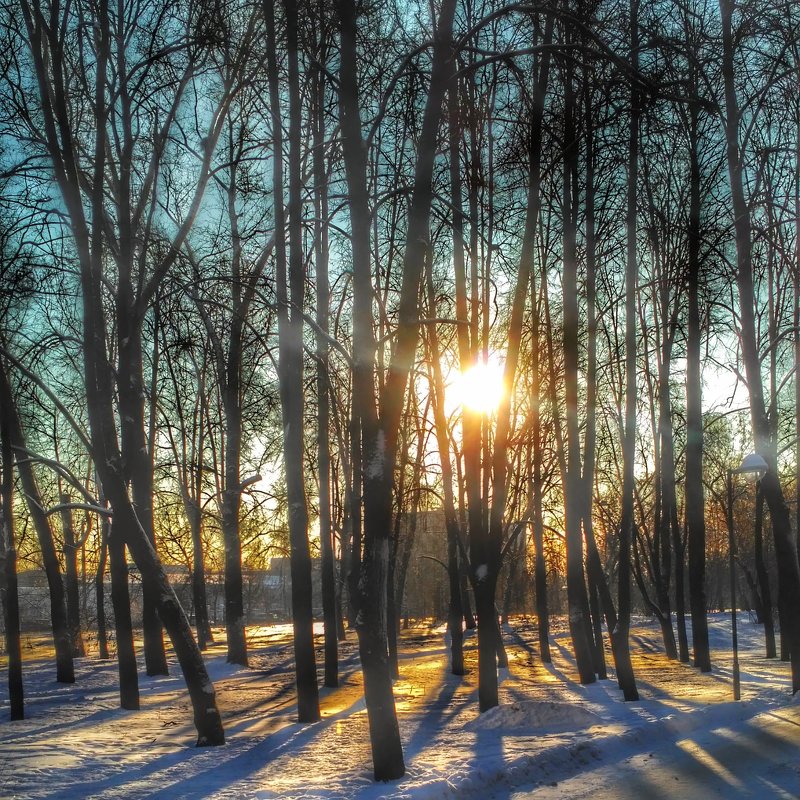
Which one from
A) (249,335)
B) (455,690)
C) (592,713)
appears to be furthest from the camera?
(249,335)

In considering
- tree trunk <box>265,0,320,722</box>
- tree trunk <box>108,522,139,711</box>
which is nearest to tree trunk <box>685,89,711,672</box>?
tree trunk <box>265,0,320,722</box>

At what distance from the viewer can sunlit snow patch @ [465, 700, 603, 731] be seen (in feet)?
36.3

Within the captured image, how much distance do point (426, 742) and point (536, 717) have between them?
5.21ft

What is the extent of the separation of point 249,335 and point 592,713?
1217 cm

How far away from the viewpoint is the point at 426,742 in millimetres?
10539

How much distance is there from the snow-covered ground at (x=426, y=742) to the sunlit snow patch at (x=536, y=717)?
0.02 metres

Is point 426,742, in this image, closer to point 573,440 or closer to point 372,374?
point 372,374

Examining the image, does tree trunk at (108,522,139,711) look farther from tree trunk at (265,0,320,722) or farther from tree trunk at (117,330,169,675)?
tree trunk at (265,0,320,722)

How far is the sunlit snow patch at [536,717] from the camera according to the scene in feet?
36.3

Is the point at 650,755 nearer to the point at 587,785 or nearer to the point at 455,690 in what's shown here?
the point at 587,785

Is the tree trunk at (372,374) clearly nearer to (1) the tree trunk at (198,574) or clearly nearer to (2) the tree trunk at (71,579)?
(1) the tree trunk at (198,574)

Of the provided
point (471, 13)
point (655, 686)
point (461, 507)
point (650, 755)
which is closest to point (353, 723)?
point (650, 755)

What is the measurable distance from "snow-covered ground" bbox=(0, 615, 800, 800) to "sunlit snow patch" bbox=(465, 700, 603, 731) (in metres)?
0.02

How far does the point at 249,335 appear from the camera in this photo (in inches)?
810
